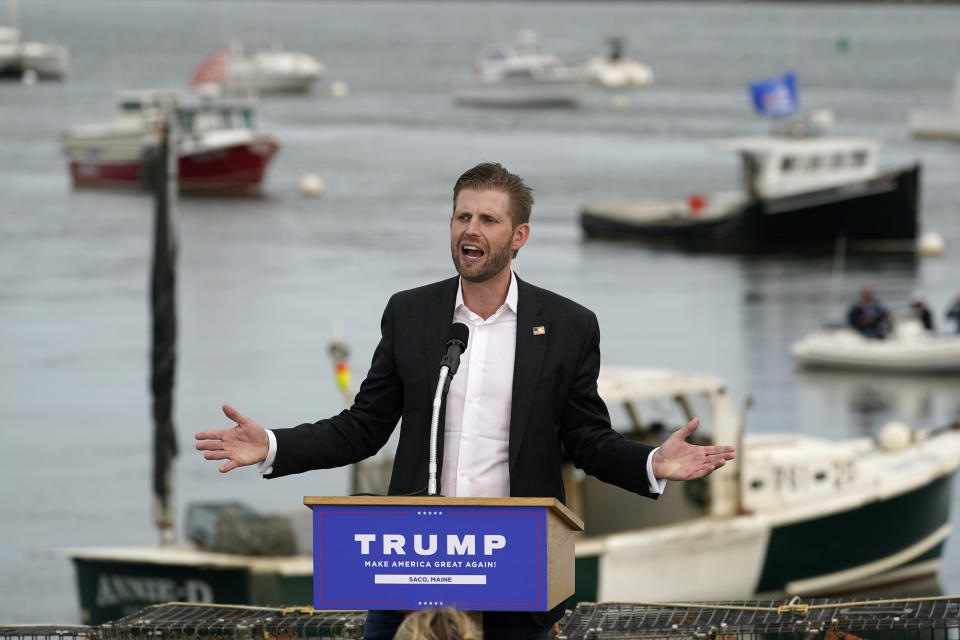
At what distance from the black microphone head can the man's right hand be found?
1.89ft

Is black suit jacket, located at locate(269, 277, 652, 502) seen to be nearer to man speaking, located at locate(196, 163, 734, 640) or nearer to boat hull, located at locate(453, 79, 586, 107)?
man speaking, located at locate(196, 163, 734, 640)

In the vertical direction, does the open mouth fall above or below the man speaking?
above

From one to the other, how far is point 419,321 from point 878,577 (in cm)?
1554

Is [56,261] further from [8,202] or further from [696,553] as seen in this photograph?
[696,553]

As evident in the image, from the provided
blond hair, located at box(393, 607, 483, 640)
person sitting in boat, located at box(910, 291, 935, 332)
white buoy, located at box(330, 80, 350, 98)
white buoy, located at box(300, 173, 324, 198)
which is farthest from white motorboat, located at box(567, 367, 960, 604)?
white buoy, located at box(330, 80, 350, 98)

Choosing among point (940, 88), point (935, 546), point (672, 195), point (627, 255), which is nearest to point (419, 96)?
point (940, 88)

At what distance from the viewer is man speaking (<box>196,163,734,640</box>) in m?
5.00

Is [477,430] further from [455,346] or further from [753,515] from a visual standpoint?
[753,515]

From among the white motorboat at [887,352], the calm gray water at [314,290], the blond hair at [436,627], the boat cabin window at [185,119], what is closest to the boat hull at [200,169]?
the calm gray water at [314,290]

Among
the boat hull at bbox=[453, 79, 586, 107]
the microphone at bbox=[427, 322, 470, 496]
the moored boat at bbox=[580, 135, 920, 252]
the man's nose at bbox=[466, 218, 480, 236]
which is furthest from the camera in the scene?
the boat hull at bbox=[453, 79, 586, 107]

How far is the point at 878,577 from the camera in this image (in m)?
19.8

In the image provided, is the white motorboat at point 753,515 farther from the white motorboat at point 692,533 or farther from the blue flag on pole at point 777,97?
the blue flag on pole at point 777,97

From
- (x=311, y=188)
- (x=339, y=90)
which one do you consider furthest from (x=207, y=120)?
(x=339, y=90)

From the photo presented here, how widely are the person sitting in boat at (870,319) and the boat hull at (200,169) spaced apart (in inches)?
1277
